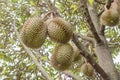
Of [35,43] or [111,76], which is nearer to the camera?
[35,43]

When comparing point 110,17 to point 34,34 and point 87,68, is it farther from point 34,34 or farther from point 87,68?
point 34,34

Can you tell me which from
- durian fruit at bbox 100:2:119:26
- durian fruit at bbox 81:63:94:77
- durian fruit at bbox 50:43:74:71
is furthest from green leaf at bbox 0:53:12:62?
durian fruit at bbox 50:43:74:71

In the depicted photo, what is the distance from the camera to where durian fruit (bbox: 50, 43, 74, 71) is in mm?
1416

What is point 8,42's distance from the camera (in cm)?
302

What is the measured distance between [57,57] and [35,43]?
146mm

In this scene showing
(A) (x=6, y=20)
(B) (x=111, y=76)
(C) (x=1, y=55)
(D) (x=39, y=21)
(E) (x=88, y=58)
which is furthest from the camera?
(A) (x=6, y=20)

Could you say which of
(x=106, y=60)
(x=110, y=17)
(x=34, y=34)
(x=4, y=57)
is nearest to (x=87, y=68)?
(x=106, y=60)

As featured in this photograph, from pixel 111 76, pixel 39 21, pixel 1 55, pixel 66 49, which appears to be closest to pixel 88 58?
pixel 66 49

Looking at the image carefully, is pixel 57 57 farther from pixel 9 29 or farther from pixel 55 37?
pixel 9 29

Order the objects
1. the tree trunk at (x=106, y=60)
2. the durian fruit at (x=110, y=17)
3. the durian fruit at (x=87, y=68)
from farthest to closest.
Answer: the durian fruit at (x=87, y=68) < the durian fruit at (x=110, y=17) < the tree trunk at (x=106, y=60)

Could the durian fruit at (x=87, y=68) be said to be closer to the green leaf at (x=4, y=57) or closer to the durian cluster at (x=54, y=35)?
the durian cluster at (x=54, y=35)

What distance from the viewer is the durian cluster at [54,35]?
1.37 meters

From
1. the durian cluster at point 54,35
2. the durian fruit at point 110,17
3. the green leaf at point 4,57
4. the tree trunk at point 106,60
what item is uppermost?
the durian cluster at point 54,35

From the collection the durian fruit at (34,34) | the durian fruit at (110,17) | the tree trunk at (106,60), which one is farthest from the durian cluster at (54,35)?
the durian fruit at (110,17)
